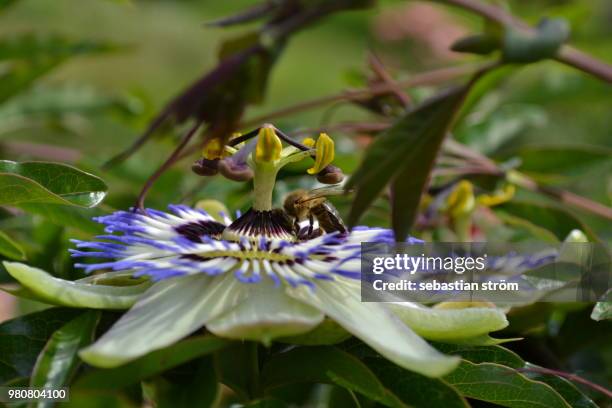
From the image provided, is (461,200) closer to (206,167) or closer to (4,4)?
(206,167)

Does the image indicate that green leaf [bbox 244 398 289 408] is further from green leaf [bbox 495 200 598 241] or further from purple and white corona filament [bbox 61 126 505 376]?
green leaf [bbox 495 200 598 241]

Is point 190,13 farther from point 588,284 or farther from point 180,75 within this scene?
point 588,284

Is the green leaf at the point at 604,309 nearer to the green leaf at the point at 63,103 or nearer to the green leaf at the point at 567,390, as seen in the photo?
the green leaf at the point at 567,390

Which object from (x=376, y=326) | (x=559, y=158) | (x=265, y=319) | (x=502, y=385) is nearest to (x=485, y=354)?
(x=502, y=385)

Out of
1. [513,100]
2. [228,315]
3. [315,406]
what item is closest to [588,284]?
[315,406]

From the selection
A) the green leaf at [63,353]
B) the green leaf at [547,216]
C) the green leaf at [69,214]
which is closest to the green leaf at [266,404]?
the green leaf at [63,353]

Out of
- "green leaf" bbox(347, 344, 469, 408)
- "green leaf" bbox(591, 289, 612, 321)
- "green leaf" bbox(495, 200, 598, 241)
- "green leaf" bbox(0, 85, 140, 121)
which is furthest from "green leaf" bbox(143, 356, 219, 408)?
"green leaf" bbox(0, 85, 140, 121)
